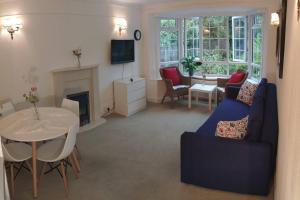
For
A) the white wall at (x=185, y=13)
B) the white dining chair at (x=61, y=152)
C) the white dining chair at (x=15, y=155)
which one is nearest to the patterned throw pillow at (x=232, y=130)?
the white dining chair at (x=61, y=152)

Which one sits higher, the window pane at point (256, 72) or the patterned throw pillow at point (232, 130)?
the window pane at point (256, 72)

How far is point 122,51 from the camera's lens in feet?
21.4

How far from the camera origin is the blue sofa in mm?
3047

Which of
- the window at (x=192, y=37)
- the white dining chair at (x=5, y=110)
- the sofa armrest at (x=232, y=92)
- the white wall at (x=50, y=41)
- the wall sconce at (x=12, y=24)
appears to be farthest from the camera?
the window at (x=192, y=37)

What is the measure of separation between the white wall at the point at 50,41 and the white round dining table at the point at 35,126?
102 centimetres

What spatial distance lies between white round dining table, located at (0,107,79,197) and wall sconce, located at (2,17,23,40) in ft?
4.51

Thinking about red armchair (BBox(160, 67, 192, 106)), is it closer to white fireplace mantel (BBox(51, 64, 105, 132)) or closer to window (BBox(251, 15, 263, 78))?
window (BBox(251, 15, 263, 78))

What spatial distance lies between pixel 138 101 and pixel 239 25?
306cm

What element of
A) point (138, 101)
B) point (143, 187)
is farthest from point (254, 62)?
point (143, 187)

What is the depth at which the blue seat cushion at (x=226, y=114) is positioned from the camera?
4.15 meters

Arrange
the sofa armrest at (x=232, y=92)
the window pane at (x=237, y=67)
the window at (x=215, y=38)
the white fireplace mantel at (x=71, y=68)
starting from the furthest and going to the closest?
the window at (x=215, y=38) → the window pane at (x=237, y=67) → the sofa armrest at (x=232, y=92) → the white fireplace mantel at (x=71, y=68)

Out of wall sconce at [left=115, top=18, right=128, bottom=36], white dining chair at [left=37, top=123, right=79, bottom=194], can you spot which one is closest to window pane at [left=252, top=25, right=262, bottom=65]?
wall sconce at [left=115, top=18, right=128, bottom=36]

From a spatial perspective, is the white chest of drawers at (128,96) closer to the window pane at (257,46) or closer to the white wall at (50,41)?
the white wall at (50,41)

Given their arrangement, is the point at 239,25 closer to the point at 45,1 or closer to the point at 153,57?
the point at 153,57
